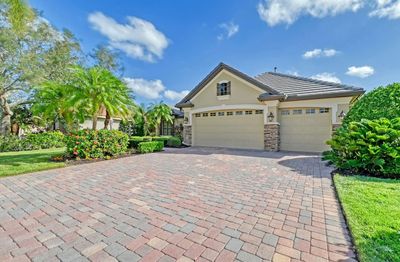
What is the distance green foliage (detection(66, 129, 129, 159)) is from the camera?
8742 millimetres

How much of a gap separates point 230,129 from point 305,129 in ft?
15.1

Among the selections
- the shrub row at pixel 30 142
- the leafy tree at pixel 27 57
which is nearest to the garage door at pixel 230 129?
the shrub row at pixel 30 142

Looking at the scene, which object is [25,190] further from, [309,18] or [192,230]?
[309,18]

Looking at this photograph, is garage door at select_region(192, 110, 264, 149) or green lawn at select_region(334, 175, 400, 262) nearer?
green lawn at select_region(334, 175, 400, 262)

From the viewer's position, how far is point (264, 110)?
1192 cm

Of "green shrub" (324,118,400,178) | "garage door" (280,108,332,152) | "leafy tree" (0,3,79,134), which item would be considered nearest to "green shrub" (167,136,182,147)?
"garage door" (280,108,332,152)

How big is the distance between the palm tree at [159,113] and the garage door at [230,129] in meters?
8.89

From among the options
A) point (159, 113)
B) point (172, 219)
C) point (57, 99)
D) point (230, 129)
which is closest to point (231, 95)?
point (230, 129)

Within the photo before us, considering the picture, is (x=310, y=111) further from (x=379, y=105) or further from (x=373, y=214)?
(x=373, y=214)

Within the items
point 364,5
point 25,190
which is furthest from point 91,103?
point 364,5

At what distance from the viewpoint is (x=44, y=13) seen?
15.1 meters

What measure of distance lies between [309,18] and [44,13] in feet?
62.5

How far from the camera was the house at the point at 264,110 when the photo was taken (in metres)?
10.7

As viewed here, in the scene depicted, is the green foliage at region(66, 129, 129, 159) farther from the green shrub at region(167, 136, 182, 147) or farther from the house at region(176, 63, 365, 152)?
the house at region(176, 63, 365, 152)
